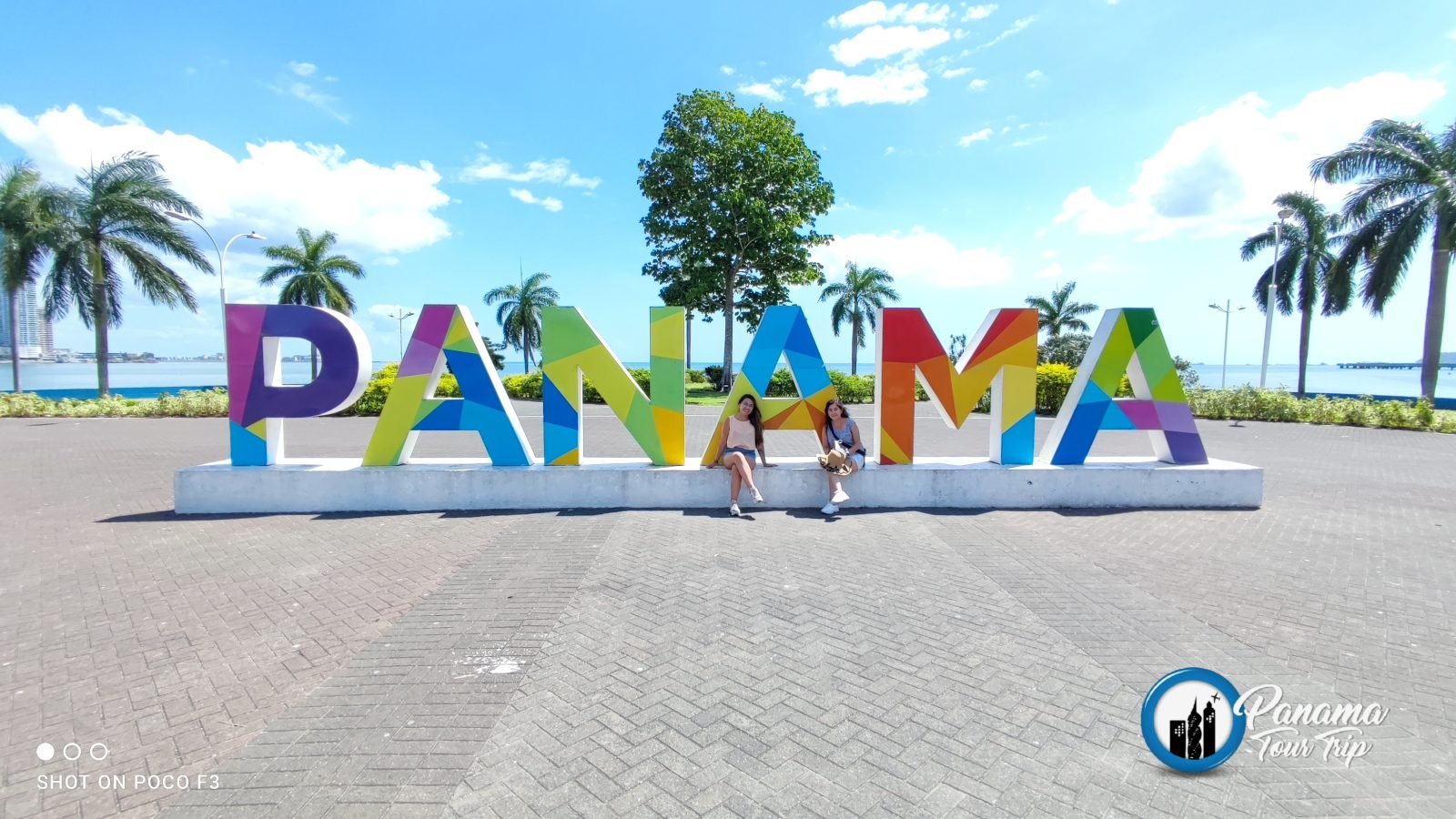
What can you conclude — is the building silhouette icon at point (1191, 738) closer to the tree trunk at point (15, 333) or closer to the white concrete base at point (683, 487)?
the white concrete base at point (683, 487)

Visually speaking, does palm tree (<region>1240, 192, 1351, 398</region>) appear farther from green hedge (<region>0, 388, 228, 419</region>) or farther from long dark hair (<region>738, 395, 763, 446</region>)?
green hedge (<region>0, 388, 228, 419</region>)

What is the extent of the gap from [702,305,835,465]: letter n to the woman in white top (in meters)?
0.15

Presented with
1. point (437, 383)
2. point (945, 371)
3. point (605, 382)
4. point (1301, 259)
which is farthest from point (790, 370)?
point (1301, 259)

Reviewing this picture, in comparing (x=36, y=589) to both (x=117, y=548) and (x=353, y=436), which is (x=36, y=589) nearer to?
(x=117, y=548)

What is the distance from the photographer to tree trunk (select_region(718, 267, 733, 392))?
1202 inches

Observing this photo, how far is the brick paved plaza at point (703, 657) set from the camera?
2.73 metres

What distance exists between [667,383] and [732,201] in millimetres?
22298

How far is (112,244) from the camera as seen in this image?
23.2 meters

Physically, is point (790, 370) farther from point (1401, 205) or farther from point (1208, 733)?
point (1401, 205)

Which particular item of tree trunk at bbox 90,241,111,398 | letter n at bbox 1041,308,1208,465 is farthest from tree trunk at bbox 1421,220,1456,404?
tree trunk at bbox 90,241,111,398

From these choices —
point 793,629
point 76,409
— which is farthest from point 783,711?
point 76,409

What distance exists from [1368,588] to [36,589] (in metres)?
11.6

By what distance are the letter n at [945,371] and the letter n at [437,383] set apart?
5.06 meters

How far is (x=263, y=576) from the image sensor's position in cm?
538
